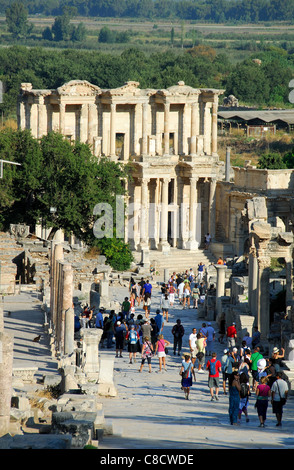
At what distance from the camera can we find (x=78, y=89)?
56719mm

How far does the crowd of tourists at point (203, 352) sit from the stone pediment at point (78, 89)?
16542 millimetres

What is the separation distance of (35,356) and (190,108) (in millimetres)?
33242

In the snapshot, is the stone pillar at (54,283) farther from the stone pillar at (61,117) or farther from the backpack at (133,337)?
the stone pillar at (61,117)

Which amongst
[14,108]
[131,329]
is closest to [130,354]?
[131,329]

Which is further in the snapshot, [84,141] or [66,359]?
[84,141]

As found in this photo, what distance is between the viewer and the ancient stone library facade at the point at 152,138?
5694 centimetres

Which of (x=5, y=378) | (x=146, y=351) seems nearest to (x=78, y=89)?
(x=146, y=351)

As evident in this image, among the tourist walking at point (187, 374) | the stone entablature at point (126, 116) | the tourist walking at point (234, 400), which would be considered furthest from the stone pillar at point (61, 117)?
the tourist walking at point (234, 400)

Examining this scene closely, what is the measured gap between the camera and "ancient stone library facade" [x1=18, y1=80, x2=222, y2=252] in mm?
56938

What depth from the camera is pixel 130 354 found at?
30.0 metres

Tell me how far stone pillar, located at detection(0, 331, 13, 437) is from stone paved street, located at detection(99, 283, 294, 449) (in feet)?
5.44

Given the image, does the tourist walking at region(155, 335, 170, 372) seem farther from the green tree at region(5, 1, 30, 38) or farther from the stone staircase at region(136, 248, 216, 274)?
the green tree at region(5, 1, 30, 38)

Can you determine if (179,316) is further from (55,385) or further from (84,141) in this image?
(84,141)

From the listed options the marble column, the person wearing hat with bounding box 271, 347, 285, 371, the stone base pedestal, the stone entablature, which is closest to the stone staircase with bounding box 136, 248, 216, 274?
the stone base pedestal
